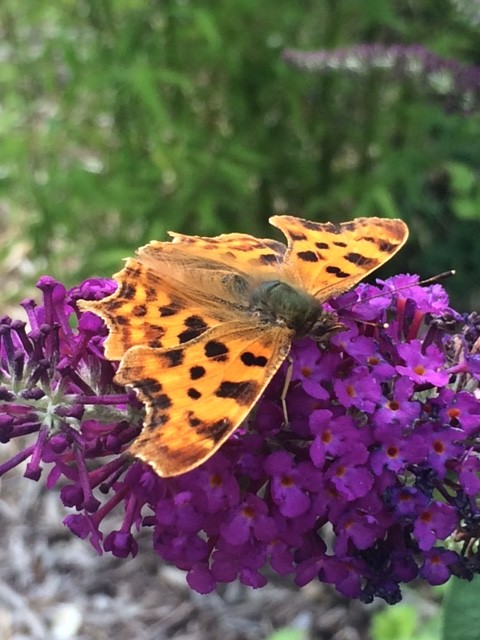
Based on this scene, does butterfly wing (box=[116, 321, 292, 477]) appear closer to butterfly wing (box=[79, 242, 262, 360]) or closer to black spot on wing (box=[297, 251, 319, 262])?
butterfly wing (box=[79, 242, 262, 360])

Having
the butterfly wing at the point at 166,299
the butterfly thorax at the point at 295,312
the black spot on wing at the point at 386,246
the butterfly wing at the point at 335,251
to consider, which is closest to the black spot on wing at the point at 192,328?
the butterfly wing at the point at 166,299

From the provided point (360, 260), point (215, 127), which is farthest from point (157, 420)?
point (215, 127)

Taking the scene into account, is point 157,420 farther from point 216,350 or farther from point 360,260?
point 360,260

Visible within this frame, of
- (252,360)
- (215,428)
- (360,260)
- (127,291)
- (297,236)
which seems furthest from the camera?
(297,236)

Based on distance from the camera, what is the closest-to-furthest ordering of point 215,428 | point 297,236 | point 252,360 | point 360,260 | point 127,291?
point 215,428
point 252,360
point 127,291
point 360,260
point 297,236

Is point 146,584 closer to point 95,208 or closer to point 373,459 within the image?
point 95,208

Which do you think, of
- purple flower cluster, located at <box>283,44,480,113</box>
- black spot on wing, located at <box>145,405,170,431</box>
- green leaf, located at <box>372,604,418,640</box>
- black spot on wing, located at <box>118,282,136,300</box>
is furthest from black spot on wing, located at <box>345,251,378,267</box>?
green leaf, located at <box>372,604,418,640</box>

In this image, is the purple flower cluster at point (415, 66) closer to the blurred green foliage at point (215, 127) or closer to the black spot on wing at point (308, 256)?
the blurred green foliage at point (215, 127)
